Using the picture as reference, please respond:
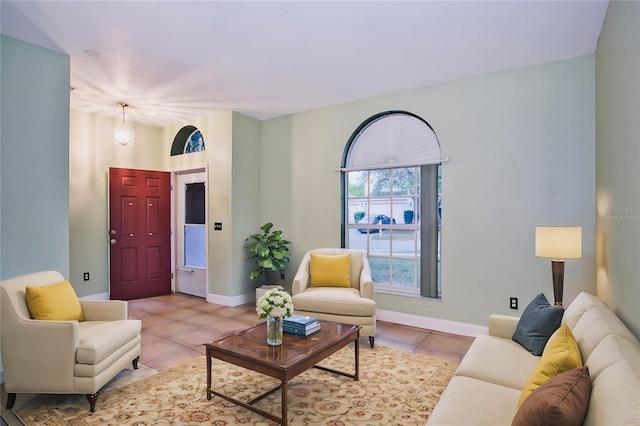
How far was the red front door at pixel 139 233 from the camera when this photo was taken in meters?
5.43

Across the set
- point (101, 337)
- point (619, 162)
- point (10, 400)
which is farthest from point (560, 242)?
point (10, 400)

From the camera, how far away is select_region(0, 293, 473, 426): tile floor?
11.0 ft

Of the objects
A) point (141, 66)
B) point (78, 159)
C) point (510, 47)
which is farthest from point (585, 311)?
point (78, 159)

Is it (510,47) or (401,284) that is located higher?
(510,47)

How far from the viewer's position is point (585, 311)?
6.69ft

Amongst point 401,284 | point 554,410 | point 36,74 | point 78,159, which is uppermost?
point 36,74

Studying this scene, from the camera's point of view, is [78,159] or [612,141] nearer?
[612,141]

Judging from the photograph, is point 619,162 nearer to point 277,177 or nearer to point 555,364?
point 555,364

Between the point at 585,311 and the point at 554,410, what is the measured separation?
1.18m

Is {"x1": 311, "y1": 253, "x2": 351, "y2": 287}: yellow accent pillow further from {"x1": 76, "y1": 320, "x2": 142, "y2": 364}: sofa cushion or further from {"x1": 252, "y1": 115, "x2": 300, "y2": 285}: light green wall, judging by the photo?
{"x1": 76, "y1": 320, "x2": 142, "y2": 364}: sofa cushion

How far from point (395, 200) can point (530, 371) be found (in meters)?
2.69

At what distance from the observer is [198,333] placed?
397cm

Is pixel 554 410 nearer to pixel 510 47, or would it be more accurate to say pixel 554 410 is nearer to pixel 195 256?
pixel 510 47

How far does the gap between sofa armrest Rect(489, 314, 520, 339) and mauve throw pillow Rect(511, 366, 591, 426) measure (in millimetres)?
1340
